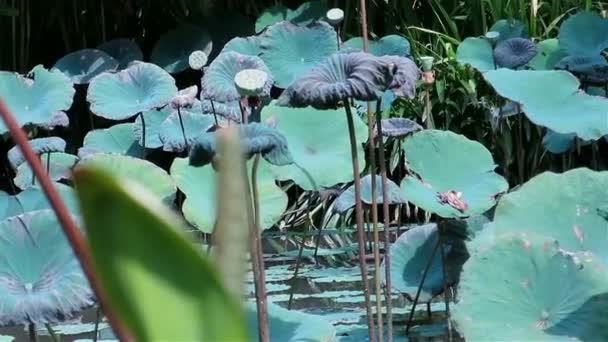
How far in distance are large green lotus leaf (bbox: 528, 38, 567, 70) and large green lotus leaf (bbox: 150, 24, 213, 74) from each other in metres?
1.50

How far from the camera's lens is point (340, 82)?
162 cm

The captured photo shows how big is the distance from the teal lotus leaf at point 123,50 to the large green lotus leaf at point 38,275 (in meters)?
2.90

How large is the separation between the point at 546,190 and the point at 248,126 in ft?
1.57

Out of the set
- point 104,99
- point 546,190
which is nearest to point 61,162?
point 104,99

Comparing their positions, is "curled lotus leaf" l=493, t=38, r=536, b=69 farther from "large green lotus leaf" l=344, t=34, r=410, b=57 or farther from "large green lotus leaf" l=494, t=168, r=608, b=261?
"large green lotus leaf" l=494, t=168, r=608, b=261

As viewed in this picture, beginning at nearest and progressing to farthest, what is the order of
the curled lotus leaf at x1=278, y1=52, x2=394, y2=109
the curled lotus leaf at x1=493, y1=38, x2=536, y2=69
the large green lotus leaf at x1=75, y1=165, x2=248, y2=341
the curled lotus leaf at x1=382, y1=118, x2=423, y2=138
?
the large green lotus leaf at x1=75, y1=165, x2=248, y2=341
the curled lotus leaf at x1=278, y1=52, x2=394, y2=109
the curled lotus leaf at x1=382, y1=118, x2=423, y2=138
the curled lotus leaf at x1=493, y1=38, x2=536, y2=69

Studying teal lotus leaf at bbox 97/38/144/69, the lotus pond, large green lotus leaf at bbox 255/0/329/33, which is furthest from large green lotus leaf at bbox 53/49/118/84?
large green lotus leaf at bbox 255/0/329/33

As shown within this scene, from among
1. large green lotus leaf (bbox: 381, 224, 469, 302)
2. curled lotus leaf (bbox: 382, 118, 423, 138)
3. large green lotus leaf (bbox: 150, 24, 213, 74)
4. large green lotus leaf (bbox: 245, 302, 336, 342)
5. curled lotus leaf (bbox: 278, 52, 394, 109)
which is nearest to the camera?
curled lotus leaf (bbox: 278, 52, 394, 109)

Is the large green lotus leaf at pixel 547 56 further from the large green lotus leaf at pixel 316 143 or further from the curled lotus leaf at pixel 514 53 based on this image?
the large green lotus leaf at pixel 316 143

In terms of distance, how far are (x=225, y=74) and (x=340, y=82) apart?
98 cm

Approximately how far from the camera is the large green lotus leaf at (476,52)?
355 cm

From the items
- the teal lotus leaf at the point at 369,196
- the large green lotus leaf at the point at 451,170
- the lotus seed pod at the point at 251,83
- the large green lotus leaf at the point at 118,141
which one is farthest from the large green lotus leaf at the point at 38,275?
the large green lotus leaf at the point at 118,141

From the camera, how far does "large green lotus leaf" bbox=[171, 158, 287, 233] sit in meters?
2.13

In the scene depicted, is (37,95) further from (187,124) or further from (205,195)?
(205,195)
